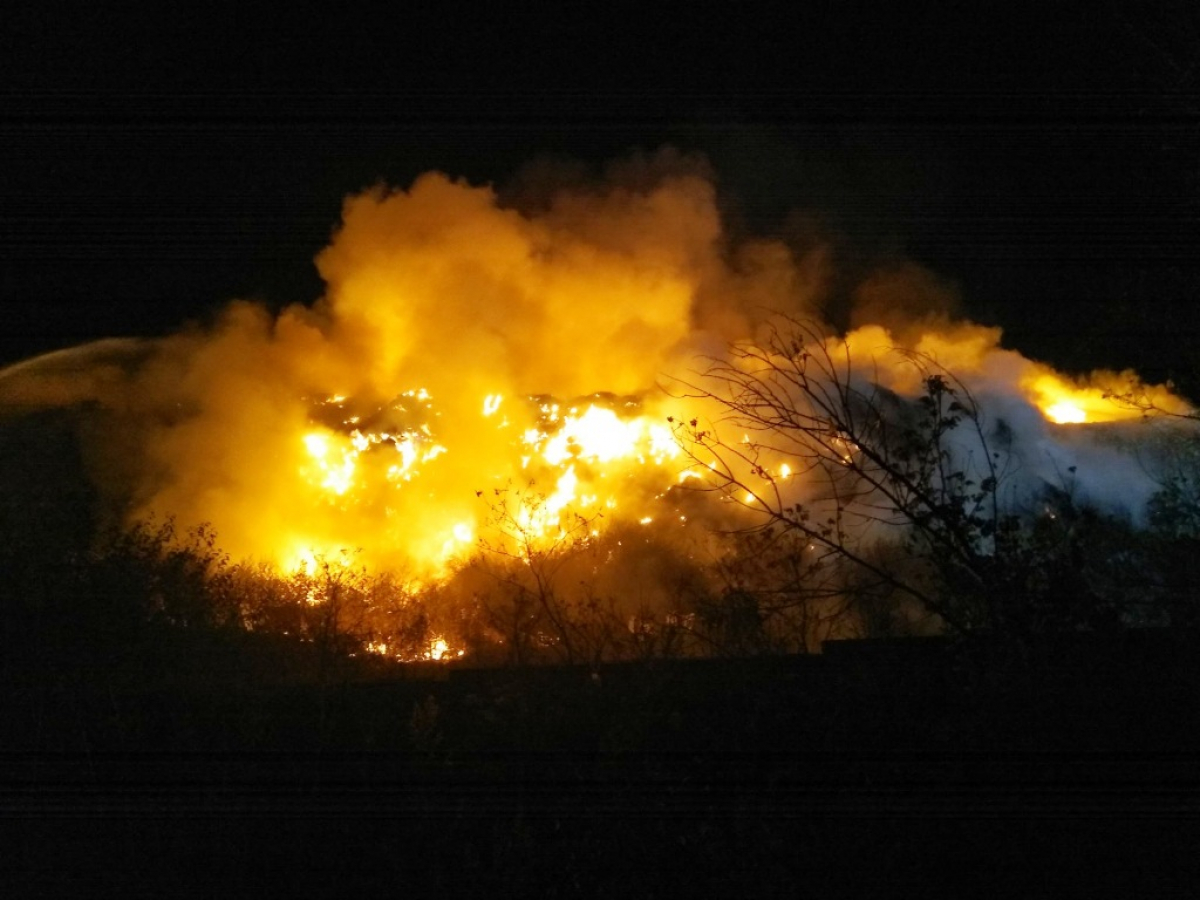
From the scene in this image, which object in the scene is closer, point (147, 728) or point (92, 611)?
point (147, 728)

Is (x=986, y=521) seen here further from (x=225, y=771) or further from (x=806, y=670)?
(x=225, y=771)

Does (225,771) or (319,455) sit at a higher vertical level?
(319,455)

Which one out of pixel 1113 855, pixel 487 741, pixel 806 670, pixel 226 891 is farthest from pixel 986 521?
pixel 226 891

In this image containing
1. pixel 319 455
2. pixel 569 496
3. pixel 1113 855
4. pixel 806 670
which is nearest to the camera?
pixel 1113 855

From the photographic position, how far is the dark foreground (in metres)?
2.97

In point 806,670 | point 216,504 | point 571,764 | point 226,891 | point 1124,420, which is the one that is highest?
point 1124,420

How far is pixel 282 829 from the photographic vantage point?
10.1ft

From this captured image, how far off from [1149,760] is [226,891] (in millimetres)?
3225

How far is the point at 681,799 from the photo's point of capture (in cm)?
315

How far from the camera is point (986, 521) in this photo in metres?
3.74

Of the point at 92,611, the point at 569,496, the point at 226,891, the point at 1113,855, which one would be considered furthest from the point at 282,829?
the point at 569,496

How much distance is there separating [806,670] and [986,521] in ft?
3.27

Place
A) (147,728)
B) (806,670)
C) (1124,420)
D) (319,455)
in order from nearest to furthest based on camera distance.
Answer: (147,728), (806,670), (1124,420), (319,455)

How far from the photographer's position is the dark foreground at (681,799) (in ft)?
9.76
